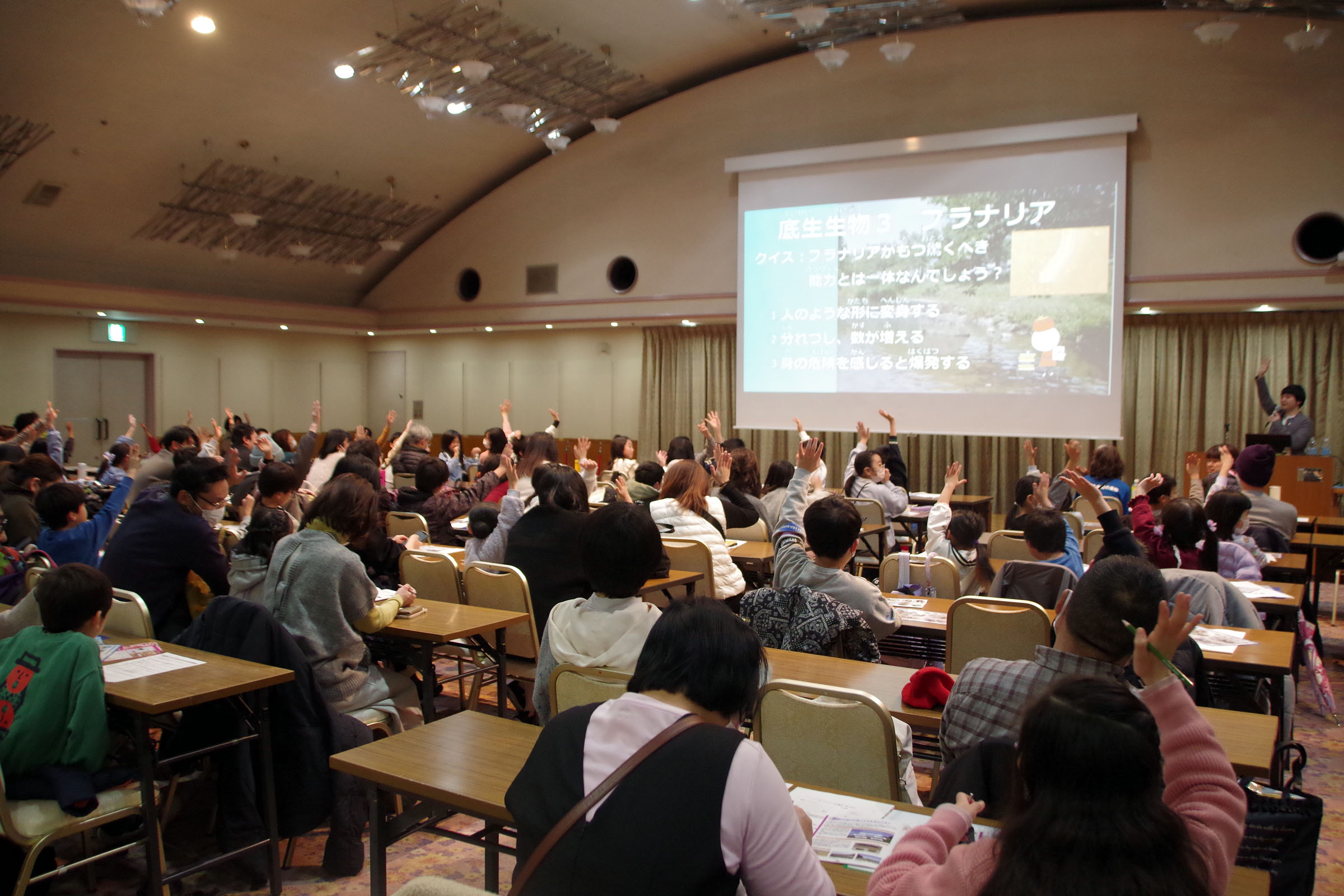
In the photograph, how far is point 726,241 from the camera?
1180 centimetres

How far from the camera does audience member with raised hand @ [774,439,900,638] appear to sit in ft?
10.7

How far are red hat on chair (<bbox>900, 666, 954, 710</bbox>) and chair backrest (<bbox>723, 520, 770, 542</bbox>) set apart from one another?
139 inches

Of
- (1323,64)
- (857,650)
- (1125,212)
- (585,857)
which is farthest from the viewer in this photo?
(1125,212)

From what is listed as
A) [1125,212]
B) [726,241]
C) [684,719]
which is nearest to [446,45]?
[726,241]

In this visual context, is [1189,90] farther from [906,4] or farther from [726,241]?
[726,241]

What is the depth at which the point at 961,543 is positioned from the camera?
4555 mm

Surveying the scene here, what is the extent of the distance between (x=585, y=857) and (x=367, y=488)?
7.92 feet

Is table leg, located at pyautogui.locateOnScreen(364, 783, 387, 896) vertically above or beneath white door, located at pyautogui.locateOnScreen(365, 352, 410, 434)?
beneath

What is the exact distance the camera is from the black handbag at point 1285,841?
6.20 ft

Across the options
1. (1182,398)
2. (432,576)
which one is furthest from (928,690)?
(1182,398)

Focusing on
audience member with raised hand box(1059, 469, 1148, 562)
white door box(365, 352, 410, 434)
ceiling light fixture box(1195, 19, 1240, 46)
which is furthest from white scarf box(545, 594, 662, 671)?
white door box(365, 352, 410, 434)

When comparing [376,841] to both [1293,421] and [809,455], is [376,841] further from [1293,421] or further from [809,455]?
[1293,421]

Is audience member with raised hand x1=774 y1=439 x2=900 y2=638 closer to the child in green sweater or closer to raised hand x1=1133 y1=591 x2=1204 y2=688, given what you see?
raised hand x1=1133 y1=591 x2=1204 y2=688

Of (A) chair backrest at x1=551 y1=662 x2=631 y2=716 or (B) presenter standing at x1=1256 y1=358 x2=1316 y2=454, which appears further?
Answer: (B) presenter standing at x1=1256 y1=358 x2=1316 y2=454
